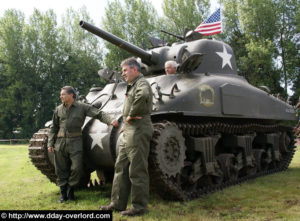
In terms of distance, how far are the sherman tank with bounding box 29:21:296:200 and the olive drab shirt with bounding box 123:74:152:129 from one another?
690 millimetres

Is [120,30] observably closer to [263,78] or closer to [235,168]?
[263,78]

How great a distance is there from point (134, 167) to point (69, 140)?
1.68 meters

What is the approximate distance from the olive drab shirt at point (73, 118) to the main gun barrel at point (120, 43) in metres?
1.61

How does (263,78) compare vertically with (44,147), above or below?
→ above

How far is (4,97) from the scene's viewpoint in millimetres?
36469

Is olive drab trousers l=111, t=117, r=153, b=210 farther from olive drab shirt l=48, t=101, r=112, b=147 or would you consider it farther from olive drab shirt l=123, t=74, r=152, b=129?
olive drab shirt l=48, t=101, r=112, b=147

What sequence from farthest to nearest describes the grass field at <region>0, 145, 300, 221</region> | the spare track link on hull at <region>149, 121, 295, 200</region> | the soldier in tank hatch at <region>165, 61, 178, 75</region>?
the soldier in tank hatch at <region>165, 61, 178, 75</region>
the spare track link on hull at <region>149, 121, 295, 200</region>
the grass field at <region>0, 145, 300, 221</region>

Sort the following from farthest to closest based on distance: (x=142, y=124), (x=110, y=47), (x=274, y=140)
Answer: (x=110, y=47)
(x=274, y=140)
(x=142, y=124)

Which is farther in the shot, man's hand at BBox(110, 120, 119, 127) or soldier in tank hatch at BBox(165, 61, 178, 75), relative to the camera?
soldier in tank hatch at BBox(165, 61, 178, 75)

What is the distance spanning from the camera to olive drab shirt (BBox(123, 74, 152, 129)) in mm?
4898

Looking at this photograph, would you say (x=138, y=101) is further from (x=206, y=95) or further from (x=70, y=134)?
(x=206, y=95)

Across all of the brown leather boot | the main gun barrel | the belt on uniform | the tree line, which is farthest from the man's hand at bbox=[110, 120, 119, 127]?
the tree line

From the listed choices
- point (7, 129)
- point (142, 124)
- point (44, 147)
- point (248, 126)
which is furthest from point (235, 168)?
point (7, 129)

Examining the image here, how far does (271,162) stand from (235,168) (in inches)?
102
